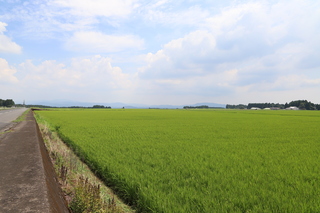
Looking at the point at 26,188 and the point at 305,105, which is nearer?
the point at 26,188

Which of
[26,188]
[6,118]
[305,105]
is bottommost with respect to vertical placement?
[6,118]

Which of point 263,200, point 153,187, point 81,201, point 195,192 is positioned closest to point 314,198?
point 263,200

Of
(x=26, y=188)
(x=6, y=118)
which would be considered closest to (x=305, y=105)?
(x=6, y=118)

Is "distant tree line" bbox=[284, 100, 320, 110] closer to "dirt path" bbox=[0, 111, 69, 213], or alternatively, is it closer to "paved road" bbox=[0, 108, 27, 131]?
"paved road" bbox=[0, 108, 27, 131]

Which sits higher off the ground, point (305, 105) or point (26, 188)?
point (305, 105)

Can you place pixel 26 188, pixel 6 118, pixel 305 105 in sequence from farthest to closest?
pixel 305 105
pixel 6 118
pixel 26 188

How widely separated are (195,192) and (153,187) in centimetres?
98

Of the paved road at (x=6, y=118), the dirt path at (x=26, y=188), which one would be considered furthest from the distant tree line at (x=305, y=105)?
the dirt path at (x=26, y=188)

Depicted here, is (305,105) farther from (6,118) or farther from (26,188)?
(26,188)

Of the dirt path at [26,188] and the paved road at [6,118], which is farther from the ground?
the dirt path at [26,188]

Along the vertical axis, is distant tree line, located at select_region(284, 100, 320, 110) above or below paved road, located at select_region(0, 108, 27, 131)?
above

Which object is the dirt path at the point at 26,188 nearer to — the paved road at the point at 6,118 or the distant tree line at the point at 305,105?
the paved road at the point at 6,118

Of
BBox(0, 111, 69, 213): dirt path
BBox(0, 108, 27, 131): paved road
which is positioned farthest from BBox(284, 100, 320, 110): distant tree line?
BBox(0, 111, 69, 213): dirt path

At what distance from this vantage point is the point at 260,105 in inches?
6619
